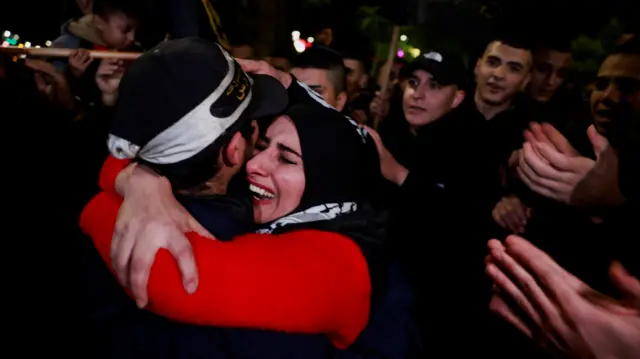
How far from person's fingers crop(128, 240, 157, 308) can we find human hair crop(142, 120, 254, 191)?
39 centimetres

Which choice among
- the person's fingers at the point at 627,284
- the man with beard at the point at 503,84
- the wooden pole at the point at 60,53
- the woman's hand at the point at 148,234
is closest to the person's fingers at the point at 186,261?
the woman's hand at the point at 148,234

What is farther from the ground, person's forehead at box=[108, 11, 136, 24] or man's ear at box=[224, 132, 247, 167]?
man's ear at box=[224, 132, 247, 167]

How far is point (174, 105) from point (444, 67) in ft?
10.2

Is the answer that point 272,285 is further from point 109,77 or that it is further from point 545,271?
point 109,77

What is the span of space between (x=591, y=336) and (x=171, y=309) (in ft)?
3.72

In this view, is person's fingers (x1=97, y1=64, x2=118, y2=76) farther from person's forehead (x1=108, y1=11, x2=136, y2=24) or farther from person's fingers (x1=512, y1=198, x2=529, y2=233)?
person's fingers (x1=512, y1=198, x2=529, y2=233)

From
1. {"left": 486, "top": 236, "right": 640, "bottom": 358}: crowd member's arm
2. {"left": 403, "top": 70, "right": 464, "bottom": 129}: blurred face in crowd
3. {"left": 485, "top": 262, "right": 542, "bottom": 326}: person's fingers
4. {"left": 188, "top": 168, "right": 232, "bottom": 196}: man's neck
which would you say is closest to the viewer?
{"left": 486, "top": 236, "right": 640, "bottom": 358}: crowd member's arm

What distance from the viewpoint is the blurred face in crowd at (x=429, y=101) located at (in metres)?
4.28

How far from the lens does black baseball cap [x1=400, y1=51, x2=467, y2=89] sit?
4273 millimetres

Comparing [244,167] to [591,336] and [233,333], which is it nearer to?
[233,333]

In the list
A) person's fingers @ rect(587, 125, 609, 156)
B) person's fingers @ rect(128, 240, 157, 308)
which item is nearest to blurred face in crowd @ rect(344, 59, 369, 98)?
person's fingers @ rect(587, 125, 609, 156)

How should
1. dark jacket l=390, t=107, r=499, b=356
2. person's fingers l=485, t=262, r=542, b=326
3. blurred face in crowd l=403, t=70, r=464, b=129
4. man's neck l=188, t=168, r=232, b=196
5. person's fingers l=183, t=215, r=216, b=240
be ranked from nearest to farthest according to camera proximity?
1. person's fingers l=485, t=262, r=542, b=326
2. person's fingers l=183, t=215, r=216, b=240
3. man's neck l=188, t=168, r=232, b=196
4. dark jacket l=390, t=107, r=499, b=356
5. blurred face in crowd l=403, t=70, r=464, b=129

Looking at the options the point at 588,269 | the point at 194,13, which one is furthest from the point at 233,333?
the point at 194,13

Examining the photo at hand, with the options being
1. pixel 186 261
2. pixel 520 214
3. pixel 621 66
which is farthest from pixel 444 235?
pixel 186 261
